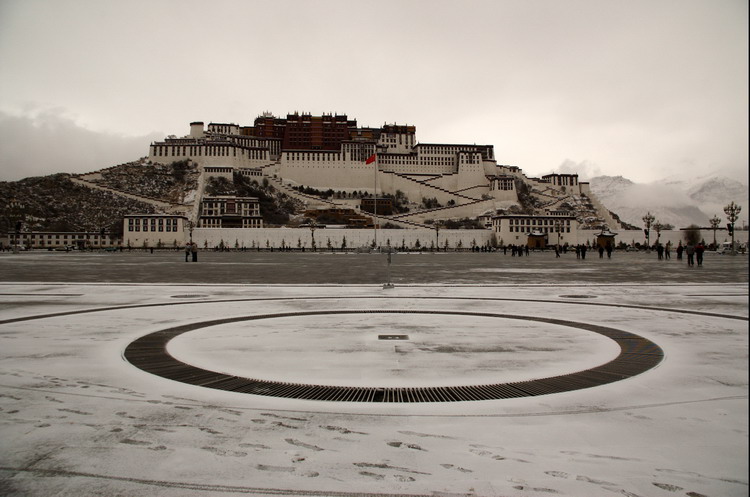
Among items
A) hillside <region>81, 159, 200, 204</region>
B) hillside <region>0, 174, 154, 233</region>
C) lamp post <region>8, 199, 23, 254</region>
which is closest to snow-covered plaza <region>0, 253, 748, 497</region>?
hillside <region>0, 174, 154, 233</region>

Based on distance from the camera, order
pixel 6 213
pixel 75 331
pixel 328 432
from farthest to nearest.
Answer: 1. pixel 6 213
2. pixel 75 331
3. pixel 328 432

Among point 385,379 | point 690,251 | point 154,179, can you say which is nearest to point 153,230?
point 154,179

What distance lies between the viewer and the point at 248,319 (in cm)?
1121

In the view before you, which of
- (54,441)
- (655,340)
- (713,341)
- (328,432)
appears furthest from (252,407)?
(713,341)

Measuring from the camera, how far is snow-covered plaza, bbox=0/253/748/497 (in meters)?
3.59

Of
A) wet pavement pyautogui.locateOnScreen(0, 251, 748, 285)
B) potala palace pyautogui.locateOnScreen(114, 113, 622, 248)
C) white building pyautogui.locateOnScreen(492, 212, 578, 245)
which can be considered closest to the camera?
wet pavement pyautogui.locateOnScreen(0, 251, 748, 285)

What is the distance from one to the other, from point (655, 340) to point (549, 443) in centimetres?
536

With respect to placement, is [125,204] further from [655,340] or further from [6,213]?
[655,340]

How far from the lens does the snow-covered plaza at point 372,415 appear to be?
11.8 feet

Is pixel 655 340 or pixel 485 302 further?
pixel 485 302

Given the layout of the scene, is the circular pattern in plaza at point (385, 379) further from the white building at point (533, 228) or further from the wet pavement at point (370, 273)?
the white building at point (533, 228)

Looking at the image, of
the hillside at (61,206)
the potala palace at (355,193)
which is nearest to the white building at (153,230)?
the potala palace at (355,193)

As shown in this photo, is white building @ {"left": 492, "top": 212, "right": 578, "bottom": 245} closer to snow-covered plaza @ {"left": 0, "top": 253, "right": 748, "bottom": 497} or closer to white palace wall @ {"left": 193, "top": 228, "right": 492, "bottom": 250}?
white palace wall @ {"left": 193, "top": 228, "right": 492, "bottom": 250}

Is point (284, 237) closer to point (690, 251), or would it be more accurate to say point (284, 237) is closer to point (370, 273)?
point (690, 251)
